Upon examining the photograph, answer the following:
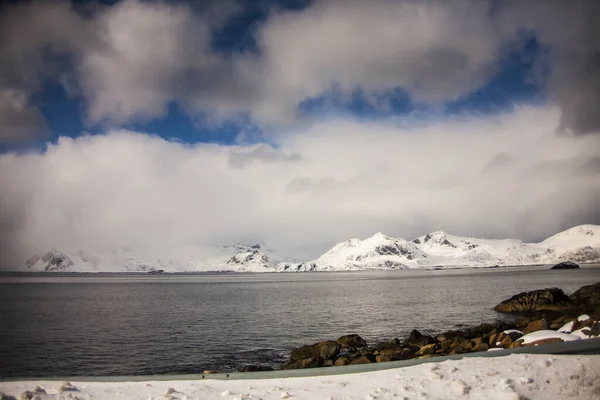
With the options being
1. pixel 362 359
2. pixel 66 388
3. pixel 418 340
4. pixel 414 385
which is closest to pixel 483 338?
pixel 418 340

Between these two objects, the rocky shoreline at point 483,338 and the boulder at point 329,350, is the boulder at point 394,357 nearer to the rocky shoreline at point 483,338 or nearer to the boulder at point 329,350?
the rocky shoreline at point 483,338

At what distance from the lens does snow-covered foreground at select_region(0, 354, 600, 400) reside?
834 centimetres

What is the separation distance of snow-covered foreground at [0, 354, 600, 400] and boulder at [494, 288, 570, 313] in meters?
49.2

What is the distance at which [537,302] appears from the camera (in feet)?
175

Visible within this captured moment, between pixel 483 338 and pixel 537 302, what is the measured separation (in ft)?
125

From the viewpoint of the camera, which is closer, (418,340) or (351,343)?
(418,340)

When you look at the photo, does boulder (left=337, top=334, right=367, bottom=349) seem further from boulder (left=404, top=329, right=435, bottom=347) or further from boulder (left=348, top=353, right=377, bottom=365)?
boulder (left=348, top=353, right=377, bottom=365)

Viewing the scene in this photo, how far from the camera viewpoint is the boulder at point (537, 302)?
52.0 m

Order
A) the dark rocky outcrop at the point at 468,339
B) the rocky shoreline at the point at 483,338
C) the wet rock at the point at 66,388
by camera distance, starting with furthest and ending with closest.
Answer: the dark rocky outcrop at the point at 468,339 < the rocky shoreline at the point at 483,338 < the wet rock at the point at 66,388

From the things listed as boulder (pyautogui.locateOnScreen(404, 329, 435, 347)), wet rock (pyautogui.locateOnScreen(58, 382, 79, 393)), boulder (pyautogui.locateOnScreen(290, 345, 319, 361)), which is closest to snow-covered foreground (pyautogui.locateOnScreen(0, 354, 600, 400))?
wet rock (pyautogui.locateOnScreen(58, 382, 79, 393))

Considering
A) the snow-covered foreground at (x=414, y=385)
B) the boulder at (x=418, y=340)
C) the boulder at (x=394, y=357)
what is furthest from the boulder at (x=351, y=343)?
the snow-covered foreground at (x=414, y=385)

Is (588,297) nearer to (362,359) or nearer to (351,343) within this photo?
(351,343)

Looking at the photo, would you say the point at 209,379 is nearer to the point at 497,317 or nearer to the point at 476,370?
the point at 476,370

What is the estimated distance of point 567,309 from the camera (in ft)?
162
